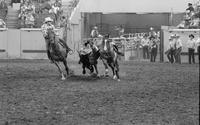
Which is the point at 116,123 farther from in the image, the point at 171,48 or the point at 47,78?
the point at 171,48

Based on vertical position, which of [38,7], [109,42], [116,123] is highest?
[38,7]

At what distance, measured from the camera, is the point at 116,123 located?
8.93 m

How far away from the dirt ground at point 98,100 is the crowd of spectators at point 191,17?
525 inches

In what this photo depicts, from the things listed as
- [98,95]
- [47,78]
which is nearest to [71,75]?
[47,78]

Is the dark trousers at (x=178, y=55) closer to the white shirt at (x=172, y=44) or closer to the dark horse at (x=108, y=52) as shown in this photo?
the white shirt at (x=172, y=44)

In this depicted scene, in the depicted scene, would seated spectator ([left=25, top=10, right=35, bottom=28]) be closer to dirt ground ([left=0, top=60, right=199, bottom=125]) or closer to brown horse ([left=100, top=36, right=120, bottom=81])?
dirt ground ([left=0, top=60, right=199, bottom=125])

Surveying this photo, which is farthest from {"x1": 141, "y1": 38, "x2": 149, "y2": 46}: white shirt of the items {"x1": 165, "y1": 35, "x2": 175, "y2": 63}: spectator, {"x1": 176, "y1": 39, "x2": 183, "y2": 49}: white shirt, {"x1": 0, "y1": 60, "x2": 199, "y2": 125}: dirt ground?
{"x1": 0, "y1": 60, "x2": 199, "y2": 125}: dirt ground

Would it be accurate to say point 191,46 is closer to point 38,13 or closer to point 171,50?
point 171,50

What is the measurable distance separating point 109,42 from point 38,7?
66.5ft

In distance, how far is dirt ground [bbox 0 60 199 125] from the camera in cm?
937

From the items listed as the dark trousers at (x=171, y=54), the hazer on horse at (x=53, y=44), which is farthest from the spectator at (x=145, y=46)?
the hazer on horse at (x=53, y=44)

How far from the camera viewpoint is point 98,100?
1199 centimetres

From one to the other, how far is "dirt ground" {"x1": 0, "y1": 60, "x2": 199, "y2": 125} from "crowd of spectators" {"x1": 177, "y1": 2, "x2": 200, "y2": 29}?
1334 cm

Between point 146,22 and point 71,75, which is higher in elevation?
point 146,22
